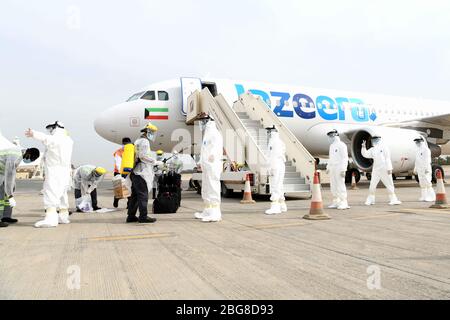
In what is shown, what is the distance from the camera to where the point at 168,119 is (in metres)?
12.0

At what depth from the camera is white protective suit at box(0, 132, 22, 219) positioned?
5.56 meters

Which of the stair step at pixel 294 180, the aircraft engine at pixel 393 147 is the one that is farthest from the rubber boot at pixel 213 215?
the aircraft engine at pixel 393 147

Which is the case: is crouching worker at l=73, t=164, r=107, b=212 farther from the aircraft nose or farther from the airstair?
the aircraft nose

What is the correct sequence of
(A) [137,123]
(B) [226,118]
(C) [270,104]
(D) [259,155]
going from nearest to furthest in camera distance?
(D) [259,155] → (B) [226,118] → (A) [137,123] → (C) [270,104]

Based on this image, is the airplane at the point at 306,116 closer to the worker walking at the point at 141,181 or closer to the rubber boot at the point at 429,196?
the rubber boot at the point at 429,196

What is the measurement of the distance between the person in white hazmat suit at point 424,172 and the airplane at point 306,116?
220 cm

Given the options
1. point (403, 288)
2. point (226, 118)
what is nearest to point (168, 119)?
point (226, 118)

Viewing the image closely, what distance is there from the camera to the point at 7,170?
18.4ft

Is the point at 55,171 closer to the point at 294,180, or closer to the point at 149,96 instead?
the point at 294,180

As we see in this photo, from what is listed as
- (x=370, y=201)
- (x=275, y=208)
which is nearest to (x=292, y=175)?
(x=370, y=201)

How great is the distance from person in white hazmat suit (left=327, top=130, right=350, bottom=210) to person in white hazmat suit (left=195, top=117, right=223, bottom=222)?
10.3ft

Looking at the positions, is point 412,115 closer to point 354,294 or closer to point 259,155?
point 259,155

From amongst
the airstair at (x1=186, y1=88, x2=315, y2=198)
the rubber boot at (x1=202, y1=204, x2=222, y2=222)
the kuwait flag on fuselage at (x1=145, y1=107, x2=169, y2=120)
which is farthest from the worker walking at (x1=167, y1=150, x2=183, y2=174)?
the kuwait flag on fuselage at (x1=145, y1=107, x2=169, y2=120)
